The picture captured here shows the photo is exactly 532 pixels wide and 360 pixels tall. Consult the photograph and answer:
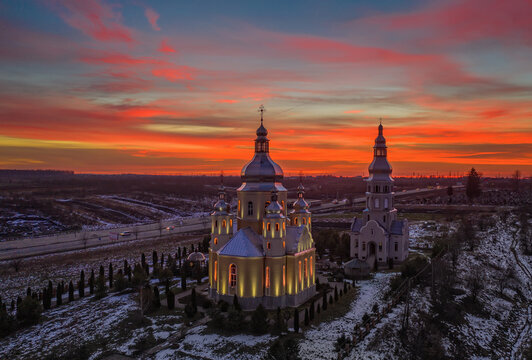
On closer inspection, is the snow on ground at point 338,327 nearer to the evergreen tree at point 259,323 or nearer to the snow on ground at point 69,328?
the evergreen tree at point 259,323

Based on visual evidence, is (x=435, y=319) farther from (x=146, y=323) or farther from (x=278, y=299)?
(x=146, y=323)

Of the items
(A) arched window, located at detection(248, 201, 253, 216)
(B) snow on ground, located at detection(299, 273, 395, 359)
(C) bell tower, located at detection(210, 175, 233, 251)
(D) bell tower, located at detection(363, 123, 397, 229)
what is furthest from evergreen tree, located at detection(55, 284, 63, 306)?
(D) bell tower, located at detection(363, 123, 397, 229)

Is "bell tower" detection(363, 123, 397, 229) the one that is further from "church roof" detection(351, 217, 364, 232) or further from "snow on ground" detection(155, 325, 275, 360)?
"snow on ground" detection(155, 325, 275, 360)

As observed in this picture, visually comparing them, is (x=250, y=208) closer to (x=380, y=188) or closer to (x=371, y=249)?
(x=380, y=188)

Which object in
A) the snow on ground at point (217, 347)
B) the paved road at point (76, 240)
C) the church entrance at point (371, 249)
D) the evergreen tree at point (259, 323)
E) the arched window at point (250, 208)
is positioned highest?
the arched window at point (250, 208)

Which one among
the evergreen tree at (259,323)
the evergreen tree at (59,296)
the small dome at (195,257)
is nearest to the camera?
the evergreen tree at (259,323)

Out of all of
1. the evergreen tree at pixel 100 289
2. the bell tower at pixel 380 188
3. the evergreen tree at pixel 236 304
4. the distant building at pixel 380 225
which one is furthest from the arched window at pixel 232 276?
the bell tower at pixel 380 188
